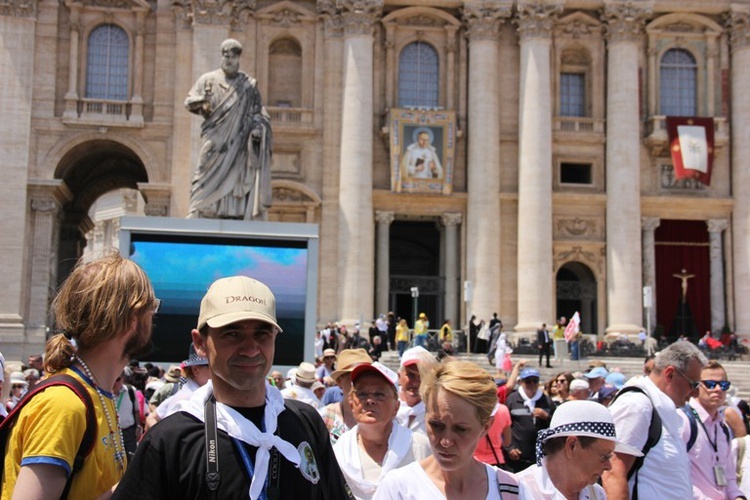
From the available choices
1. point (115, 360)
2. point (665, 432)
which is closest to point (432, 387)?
point (115, 360)

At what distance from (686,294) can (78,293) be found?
36748mm

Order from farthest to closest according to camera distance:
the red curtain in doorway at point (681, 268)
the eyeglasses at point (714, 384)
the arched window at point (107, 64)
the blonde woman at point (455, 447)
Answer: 1. the red curtain in doorway at point (681, 268)
2. the arched window at point (107, 64)
3. the eyeglasses at point (714, 384)
4. the blonde woman at point (455, 447)

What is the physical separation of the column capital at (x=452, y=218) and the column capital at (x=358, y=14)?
272 inches

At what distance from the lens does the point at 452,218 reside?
38.0 meters

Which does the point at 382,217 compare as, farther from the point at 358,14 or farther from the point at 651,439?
the point at 651,439

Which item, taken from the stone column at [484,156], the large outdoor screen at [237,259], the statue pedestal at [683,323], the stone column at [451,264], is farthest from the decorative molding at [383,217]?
the large outdoor screen at [237,259]

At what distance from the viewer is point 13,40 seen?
36.0 metres

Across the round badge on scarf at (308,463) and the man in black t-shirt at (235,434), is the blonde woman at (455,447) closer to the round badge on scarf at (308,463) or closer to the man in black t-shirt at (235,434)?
the man in black t-shirt at (235,434)

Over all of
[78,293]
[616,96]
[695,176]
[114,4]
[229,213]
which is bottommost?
[78,293]

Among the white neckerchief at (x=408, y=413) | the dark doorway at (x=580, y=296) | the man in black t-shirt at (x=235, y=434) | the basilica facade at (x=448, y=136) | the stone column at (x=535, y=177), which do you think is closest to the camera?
the man in black t-shirt at (x=235, y=434)

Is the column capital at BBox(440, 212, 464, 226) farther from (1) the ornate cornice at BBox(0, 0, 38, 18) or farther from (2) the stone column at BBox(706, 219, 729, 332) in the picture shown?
(1) the ornate cornice at BBox(0, 0, 38, 18)

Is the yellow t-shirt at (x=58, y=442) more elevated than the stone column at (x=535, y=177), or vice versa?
the stone column at (x=535, y=177)

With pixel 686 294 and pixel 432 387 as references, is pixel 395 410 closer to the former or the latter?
pixel 432 387

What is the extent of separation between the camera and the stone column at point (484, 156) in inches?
1451
